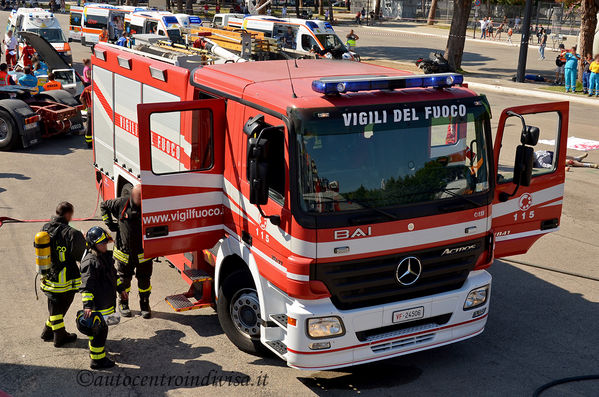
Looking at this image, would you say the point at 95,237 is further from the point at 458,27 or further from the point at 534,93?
the point at 458,27

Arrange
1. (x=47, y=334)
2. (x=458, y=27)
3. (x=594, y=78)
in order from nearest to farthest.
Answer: (x=47, y=334), (x=594, y=78), (x=458, y=27)

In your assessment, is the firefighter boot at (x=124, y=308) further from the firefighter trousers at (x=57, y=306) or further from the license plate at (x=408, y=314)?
the license plate at (x=408, y=314)

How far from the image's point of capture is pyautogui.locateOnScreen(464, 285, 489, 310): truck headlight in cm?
638

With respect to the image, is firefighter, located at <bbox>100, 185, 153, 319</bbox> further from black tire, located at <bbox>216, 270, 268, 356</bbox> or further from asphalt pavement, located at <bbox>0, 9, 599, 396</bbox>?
black tire, located at <bbox>216, 270, 268, 356</bbox>

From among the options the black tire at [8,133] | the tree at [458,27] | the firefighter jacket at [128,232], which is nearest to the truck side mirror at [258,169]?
the firefighter jacket at [128,232]

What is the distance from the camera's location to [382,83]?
5.96m

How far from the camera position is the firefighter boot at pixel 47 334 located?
7105mm

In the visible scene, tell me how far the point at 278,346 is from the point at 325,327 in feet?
1.82

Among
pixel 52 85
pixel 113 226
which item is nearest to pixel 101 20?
pixel 52 85

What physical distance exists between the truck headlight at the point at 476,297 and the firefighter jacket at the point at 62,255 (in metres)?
3.74

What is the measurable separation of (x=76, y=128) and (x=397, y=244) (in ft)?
41.5

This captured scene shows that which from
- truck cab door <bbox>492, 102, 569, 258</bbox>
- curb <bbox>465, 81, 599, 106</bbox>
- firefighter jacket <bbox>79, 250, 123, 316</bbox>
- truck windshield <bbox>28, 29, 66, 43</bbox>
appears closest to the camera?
firefighter jacket <bbox>79, 250, 123, 316</bbox>

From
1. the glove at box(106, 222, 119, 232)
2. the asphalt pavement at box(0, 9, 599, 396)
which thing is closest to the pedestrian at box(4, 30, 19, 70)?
the asphalt pavement at box(0, 9, 599, 396)

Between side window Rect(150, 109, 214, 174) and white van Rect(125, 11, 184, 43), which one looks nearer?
side window Rect(150, 109, 214, 174)
